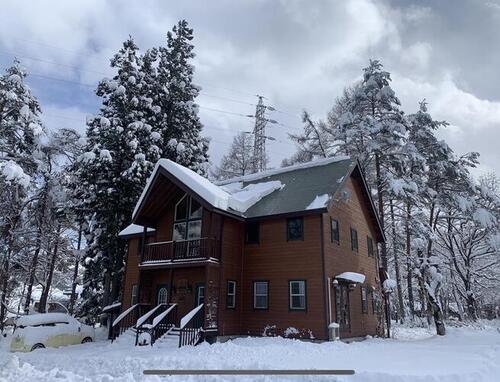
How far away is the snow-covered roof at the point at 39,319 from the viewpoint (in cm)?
1858

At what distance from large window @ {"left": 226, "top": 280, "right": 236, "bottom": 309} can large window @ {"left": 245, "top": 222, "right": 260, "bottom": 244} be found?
7.60 feet

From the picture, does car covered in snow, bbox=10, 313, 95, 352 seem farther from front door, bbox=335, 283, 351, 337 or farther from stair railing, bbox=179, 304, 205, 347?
front door, bbox=335, 283, 351, 337

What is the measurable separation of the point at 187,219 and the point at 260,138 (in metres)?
22.8

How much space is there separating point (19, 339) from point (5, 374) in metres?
7.84

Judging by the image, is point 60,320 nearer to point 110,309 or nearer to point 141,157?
point 110,309

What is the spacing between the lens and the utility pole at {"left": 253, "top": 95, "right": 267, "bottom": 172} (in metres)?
40.5

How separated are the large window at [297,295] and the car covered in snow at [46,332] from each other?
36.1 feet

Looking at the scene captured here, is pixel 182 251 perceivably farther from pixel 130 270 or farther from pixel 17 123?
pixel 17 123

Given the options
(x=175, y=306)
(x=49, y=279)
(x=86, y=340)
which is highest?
(x=49, y=279)

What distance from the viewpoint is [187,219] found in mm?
22031

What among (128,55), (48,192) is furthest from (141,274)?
(128,55)

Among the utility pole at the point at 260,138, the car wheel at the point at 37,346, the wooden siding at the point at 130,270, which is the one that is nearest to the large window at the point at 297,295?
the wooden siding at the point at 130,270

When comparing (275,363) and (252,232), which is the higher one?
(252,232)

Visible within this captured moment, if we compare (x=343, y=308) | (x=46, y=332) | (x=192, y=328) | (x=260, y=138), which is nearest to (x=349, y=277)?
(x=343, y=308)
